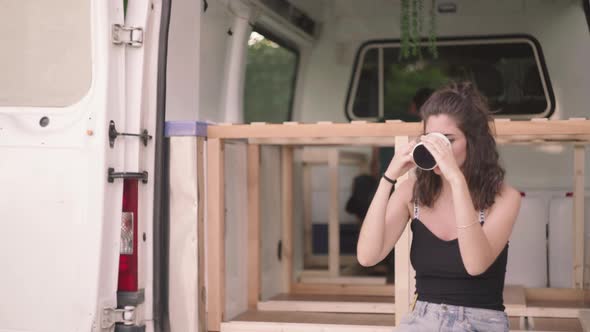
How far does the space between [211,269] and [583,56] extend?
3071 millimetres

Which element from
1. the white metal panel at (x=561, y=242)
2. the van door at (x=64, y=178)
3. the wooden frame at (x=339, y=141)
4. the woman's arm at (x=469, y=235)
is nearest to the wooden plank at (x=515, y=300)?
the wooden frame at (x=339, y=141)

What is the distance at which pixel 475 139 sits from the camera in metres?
2.75

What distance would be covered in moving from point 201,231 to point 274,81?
365 cm

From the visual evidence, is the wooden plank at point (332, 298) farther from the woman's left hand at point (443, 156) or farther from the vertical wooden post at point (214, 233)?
the woman's left hand at point (443, 156)

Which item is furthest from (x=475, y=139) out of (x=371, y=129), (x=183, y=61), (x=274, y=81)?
(x=274, y=81)

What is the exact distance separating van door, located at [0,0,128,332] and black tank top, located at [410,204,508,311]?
3.84 ft

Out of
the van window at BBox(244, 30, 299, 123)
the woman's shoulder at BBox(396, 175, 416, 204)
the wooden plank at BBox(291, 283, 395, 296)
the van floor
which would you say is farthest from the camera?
the van window at BBox(244, 30, 299, 123)

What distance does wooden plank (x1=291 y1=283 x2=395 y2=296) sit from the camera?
4957 millimetres

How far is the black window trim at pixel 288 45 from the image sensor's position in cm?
528

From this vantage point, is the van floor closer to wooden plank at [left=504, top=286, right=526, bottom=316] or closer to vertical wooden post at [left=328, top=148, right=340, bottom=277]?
wooden plank at [left=504, top=286, right=526, bottom=316]

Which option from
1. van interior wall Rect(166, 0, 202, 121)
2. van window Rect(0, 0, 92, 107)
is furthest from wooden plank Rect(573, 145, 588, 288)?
van window Rect(0, 0, 92, 107)

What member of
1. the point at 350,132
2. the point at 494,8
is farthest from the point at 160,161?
the point at 494,8

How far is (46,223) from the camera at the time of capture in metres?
3.29

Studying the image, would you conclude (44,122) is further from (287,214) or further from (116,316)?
(287,214)
